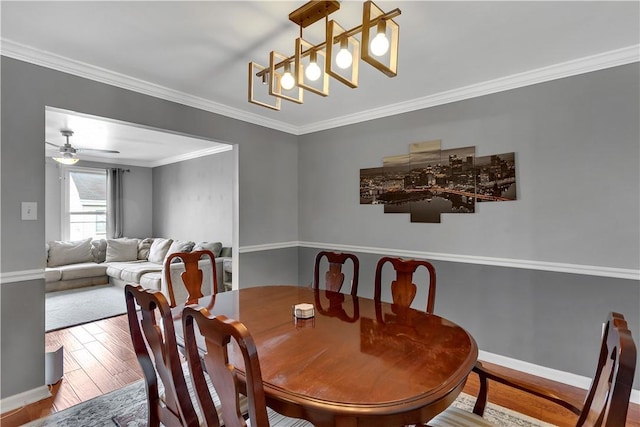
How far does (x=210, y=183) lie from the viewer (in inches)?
228

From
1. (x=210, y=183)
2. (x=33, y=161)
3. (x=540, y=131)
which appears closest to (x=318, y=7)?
(x=540, y=131)

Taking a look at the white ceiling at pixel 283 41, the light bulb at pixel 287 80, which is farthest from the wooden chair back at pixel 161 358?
the white ceiling at pixel 283 41

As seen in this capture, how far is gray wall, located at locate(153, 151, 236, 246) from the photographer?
552 centimetres

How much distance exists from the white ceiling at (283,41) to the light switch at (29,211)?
3.32ft

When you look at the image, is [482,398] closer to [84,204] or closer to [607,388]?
[607,388]

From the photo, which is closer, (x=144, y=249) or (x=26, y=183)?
(x=26, y=183)

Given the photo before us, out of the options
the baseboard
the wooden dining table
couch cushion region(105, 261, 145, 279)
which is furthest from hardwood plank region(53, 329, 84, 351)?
the wooden dining table

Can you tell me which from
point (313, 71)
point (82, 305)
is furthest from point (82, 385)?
point (313, 71)

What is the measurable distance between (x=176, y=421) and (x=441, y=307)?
2.50 metres

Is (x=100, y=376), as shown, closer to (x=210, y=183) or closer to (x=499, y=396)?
(x=499, y=396)

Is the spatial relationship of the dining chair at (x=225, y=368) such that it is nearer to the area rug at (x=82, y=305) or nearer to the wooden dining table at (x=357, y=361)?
the wooden dining table at (x=357, y=361)

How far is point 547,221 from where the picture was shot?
2.54 meters

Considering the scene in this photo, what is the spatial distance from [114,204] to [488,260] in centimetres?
701

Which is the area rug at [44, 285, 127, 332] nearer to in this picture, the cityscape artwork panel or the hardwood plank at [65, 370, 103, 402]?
the hardwood plank at [65, 370, 103, 402]
